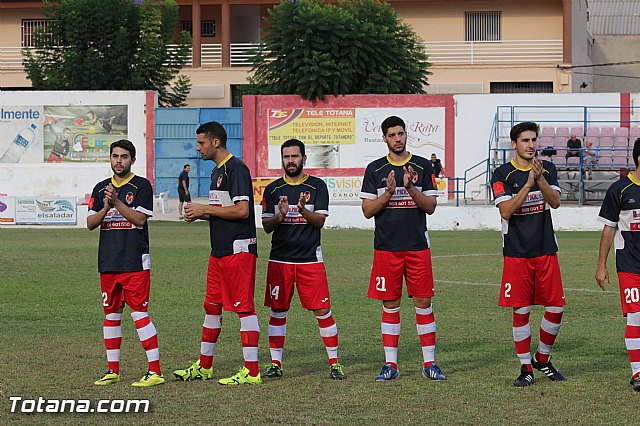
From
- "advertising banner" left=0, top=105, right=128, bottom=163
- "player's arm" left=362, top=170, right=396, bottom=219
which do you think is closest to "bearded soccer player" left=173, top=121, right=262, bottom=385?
"player's arm" left=362, top=170, right=396, bottom=219

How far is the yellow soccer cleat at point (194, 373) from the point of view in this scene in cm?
976

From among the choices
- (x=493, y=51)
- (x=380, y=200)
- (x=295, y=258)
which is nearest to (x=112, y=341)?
(x=295, y=258)

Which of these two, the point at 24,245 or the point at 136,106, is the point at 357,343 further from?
the point at 136,106

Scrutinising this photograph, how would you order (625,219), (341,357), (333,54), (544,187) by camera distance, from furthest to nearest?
(333,54) < (341,357) < (625,219) < (544,187)

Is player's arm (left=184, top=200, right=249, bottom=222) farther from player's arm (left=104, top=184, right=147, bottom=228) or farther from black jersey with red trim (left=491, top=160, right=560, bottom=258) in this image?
black jersey with red trim (left=491, top=160, right=560, bottom=258)

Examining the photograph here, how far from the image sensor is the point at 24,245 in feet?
90.8

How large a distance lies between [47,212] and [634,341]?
29955 millimetres

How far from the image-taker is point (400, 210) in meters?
9.95

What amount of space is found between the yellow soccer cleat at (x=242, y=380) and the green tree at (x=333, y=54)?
114 feet

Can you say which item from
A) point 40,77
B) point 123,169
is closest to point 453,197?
point 40,77

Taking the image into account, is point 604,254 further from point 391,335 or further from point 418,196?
point 391,335

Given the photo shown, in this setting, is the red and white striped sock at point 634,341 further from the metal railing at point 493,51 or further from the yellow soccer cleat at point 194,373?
the metal railing at point 493,51

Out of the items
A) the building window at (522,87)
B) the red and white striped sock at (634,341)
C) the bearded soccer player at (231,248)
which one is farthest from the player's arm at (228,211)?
the building window at (522,87)

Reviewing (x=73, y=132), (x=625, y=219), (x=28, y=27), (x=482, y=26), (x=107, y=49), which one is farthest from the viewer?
(x=28, y=27)
